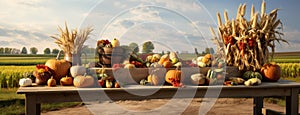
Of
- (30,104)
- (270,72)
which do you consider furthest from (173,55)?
(30,104)

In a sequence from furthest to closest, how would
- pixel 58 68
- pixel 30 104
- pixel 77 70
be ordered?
pixel 58 68, pixel 77 70, pixel 30 104

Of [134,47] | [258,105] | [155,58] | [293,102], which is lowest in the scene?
[258,105]

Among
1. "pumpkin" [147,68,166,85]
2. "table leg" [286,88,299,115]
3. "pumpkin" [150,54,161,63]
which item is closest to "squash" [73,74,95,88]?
"pumpkin" [147,68,166,85]

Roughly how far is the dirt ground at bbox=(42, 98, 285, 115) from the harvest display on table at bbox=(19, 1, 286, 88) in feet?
8.40

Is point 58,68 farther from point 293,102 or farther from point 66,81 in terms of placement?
point 293,102

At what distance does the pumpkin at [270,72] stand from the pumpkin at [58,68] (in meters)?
2.49

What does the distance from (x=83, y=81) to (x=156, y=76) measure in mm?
835

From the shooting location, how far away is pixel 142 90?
3.98 metres

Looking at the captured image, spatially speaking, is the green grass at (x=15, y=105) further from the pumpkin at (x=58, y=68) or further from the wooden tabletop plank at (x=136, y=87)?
the wooden tabletop plank at (x=136, y=87)

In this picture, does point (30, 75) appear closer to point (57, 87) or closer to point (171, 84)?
point (57, 87)

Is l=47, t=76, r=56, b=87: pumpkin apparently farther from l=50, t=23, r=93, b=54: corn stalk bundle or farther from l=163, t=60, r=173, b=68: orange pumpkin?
l=163, t=60, r=173, b=68: orange pumpkin

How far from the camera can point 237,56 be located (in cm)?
477

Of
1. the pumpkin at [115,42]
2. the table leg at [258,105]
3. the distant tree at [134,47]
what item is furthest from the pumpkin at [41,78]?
the table leg at [258,105]

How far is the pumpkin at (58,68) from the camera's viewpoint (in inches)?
173
